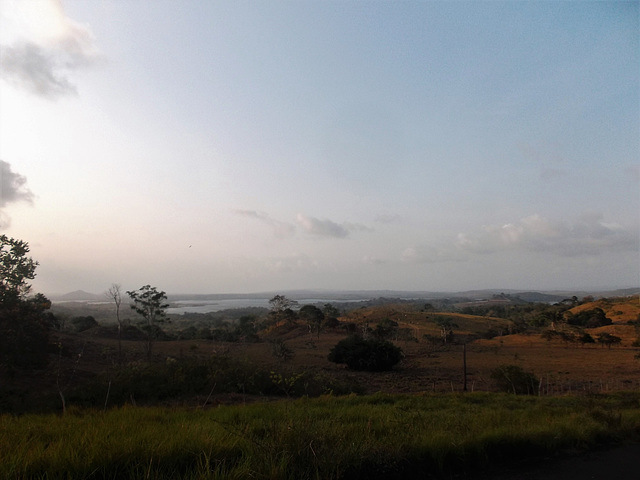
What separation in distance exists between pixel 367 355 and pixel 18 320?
2360 cm

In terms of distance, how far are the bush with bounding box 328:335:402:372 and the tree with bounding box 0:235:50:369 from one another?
21136mm

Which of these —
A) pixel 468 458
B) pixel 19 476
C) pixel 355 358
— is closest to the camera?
pixel 19 476

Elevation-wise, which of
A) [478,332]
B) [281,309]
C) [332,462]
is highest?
[332,462]

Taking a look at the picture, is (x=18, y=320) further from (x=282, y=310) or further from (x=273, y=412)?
(x=282, y=310)

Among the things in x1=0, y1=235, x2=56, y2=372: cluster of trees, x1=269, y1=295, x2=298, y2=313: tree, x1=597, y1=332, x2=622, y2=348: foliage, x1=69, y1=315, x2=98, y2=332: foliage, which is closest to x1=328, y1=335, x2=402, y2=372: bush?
x1=0, y1=235, x2=56, y2=372: cluster of trees

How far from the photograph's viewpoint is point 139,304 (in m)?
28.5

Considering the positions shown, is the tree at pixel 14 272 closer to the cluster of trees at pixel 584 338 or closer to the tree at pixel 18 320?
the tree at pixel 18 320

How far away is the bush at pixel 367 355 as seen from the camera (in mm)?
30391

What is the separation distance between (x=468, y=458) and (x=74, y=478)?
479cm

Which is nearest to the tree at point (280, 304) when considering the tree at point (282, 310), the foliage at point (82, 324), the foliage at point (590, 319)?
the tree at point (282, 310)

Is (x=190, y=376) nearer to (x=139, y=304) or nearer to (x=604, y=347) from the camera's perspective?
(x=139, y=304)

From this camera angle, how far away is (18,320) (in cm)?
1670

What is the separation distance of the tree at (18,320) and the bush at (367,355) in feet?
69.3

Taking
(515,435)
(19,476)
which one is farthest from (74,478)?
(515,435)
